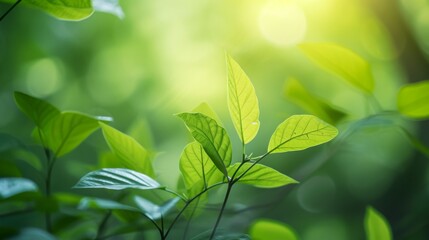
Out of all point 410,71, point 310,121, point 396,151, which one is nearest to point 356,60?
point 310,121

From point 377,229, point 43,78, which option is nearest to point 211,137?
point 377,229

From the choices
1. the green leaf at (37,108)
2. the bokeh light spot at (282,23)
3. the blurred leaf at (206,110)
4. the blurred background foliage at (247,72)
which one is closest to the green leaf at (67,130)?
the green leaf at (37,108)

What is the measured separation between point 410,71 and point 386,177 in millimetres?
424

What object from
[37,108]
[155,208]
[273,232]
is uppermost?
[37,108]

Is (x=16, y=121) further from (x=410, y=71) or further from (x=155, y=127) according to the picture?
(x=410, y=71)

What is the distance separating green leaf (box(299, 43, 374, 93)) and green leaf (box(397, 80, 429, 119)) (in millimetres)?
48

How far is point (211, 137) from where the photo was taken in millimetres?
409

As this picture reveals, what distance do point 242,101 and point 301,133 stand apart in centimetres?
6

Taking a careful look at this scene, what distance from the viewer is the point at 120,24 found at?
1.31 meters

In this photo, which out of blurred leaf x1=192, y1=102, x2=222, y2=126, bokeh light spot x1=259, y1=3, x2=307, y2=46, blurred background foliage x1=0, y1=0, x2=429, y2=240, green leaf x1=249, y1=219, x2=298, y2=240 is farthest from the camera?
bokeh light spot x1=259, y1=3, x2=307, y2=46

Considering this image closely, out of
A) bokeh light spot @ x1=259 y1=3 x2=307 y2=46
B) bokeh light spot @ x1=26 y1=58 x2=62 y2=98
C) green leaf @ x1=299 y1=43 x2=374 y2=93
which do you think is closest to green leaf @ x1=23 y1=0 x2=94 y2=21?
green leaf @ x1=299 y1=43 x2=374 y2=93

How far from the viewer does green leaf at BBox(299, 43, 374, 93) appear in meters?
0.64

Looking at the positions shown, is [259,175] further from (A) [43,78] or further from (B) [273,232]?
(A) [43,78]

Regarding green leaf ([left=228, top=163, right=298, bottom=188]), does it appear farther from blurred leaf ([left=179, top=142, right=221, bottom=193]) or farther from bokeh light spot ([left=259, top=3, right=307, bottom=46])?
bokeh light spot ([left=259, top=3, right=307, bottom=46])
